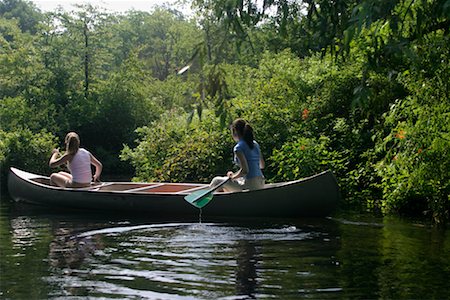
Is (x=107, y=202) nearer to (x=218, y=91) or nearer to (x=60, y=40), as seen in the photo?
(x=218, y=91)

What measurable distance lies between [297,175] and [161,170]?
453cm

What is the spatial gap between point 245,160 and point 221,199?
2.59 ft

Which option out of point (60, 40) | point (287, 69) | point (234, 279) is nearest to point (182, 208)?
point (234, 279)

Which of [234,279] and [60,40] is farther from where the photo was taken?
[60,40]

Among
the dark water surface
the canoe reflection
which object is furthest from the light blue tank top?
the canoe reflection

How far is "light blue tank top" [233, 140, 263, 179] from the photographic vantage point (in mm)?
11109

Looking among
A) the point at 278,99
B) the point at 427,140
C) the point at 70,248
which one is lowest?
the point at 70,248

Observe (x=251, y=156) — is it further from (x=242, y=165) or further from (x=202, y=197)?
(x=202, y=197)

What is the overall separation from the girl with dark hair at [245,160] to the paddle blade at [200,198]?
313mm

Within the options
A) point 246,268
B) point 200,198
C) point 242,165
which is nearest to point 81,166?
point 200,198

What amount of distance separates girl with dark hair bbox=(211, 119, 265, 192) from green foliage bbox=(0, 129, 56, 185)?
11.6m

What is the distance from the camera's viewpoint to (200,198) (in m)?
11.2

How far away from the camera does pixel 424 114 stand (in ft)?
33.4

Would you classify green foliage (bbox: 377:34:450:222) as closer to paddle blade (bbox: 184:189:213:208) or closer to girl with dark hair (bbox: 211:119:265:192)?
girl with dark hair (bbox: 211:119:265:192)
